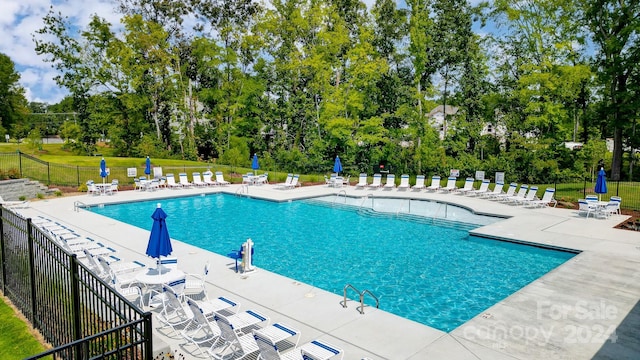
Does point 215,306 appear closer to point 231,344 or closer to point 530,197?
point 231,344

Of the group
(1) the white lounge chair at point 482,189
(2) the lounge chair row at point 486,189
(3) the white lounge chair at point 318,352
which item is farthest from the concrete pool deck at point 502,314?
(1) the white lounge chair at point 482,189

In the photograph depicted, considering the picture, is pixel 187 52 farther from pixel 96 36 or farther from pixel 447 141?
pixel 447 141

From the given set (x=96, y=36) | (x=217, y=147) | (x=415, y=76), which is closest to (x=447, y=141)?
(x=415, y=76)

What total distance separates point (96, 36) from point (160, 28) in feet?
23.5

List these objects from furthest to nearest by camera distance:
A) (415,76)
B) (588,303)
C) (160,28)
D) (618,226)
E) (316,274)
Answer: (160,28) → (415,76) → (618,226) → (316,274) → (588,303)

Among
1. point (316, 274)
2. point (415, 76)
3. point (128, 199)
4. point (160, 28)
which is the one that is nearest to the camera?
point (316, 274)

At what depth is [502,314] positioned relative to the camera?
7.77 m

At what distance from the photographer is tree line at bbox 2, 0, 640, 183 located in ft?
97.5

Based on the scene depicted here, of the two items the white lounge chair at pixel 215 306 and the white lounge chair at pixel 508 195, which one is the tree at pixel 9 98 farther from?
the white lounge chair at pixel 215 306

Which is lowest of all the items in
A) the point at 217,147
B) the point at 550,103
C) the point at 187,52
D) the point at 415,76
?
the point at 217,147

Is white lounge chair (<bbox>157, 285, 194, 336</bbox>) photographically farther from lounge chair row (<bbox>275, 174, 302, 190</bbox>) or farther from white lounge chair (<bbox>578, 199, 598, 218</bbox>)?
lounge chair row (<bbox>275, 174, 302, 190</bbox>)

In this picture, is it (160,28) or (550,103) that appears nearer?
(550,103)

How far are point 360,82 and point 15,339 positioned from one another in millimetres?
29771

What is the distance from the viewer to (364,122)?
3312 centimetres
